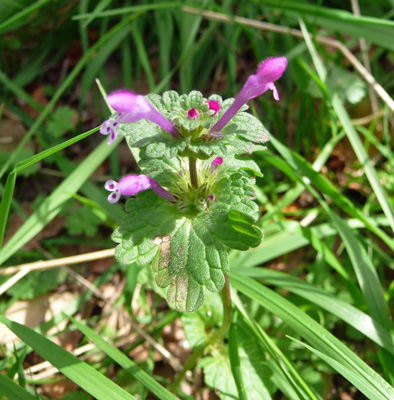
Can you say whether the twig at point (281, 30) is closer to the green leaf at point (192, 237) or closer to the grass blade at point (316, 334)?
the grass blade at point (316, 334)

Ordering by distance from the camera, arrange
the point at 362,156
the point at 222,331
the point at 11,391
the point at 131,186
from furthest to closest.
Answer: the point at 362,156
the point at 222,331
the point at 11,391
the point at 131,186

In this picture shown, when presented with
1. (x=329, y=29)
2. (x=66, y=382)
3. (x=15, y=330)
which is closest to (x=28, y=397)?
(x=15, y=330)

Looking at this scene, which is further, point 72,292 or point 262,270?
point 72,292

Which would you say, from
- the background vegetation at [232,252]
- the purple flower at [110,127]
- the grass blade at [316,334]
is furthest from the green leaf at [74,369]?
the purple flower at [110,127]

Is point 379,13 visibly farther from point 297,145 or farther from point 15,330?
point 15,330

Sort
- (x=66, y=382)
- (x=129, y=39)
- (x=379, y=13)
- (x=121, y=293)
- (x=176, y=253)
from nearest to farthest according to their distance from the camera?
(x=176, y=253) < (x=66, y=382) < (x=121, y=293) < (x=379, y=13) < (x=129, y=39)

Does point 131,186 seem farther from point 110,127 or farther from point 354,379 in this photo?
point 354,379

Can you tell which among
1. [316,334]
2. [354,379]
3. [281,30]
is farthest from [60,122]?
[354,379]

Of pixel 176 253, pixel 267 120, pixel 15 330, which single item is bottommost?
pixel 15 330
